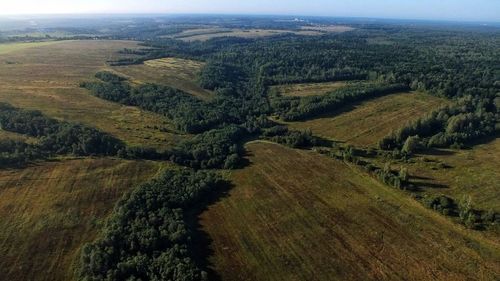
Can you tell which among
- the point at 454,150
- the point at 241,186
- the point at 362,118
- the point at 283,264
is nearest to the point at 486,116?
the point at 454,150

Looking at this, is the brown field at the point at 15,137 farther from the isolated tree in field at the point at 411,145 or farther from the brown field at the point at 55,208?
the isolated tree in field at the point at 411,145

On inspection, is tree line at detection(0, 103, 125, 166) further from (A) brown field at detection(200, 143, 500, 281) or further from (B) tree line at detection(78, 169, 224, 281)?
(A) brown field at detection(200, 143, 500, 281)

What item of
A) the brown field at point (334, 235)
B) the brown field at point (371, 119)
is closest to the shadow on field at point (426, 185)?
the brown field at point (334, 235)

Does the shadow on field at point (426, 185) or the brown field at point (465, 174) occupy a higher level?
the brown field at point (465, 174)

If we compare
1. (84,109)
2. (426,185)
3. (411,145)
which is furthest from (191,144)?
(426,185)

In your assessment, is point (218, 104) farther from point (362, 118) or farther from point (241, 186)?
point (241, 186)
